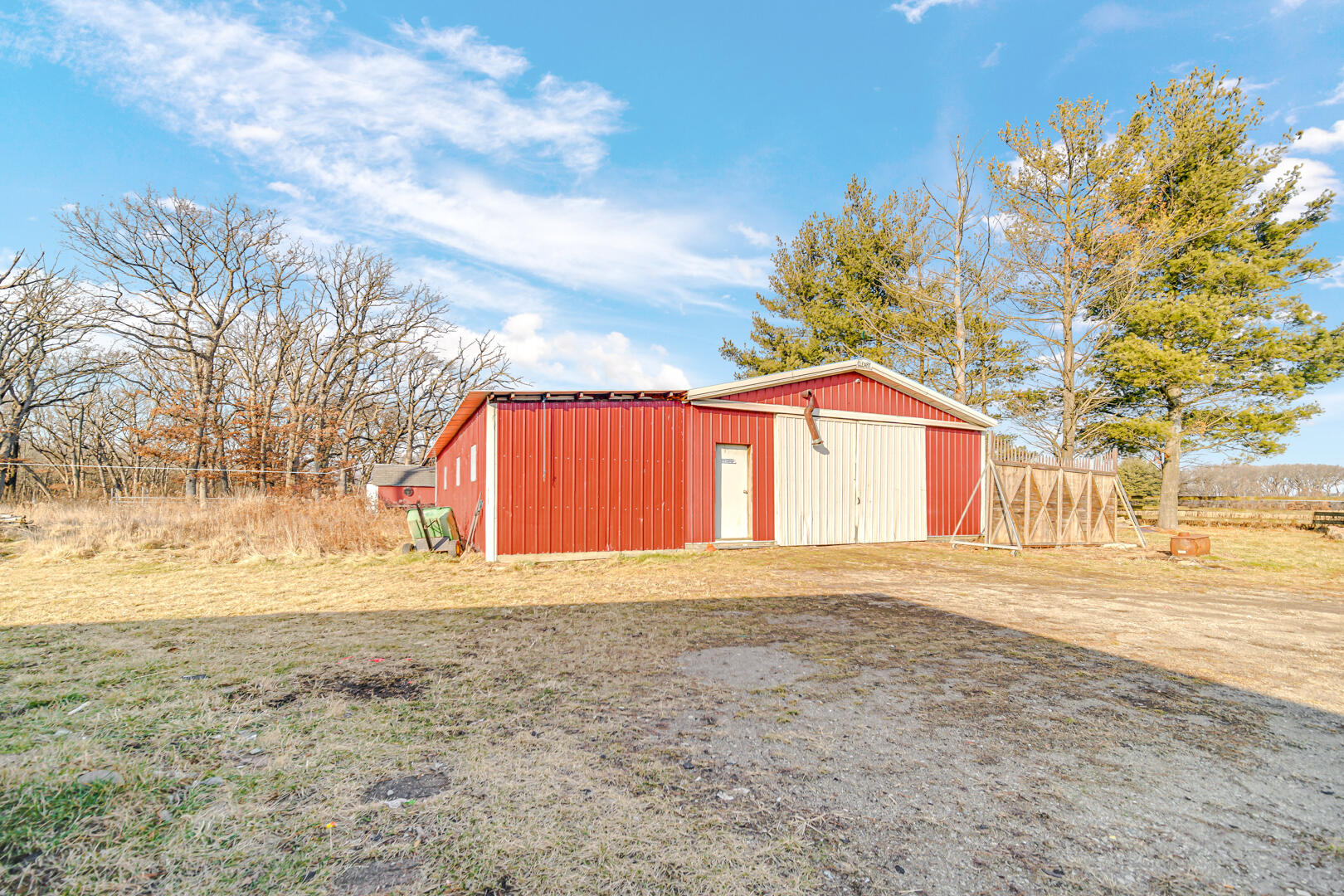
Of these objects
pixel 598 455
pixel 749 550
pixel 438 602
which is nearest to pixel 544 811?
pixel 438 602

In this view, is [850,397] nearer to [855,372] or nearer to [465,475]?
[855,372]

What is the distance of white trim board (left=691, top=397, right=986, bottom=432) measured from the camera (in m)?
11.5

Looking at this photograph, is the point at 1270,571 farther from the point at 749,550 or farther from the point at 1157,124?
the point at 1157,124

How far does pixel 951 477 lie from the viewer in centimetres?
1407

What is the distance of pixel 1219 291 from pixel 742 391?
17.3 m

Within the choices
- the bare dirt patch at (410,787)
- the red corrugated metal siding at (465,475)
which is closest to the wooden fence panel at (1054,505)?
the red corrugated metal siding at (465,475)

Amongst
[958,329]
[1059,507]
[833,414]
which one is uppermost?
[958,329]

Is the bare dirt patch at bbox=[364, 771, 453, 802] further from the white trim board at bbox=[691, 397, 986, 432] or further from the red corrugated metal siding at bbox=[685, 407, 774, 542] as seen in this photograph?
the white trim board at bbox=[691, 397, 986, 432]

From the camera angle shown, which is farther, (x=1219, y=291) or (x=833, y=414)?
(x=1219, y=291)

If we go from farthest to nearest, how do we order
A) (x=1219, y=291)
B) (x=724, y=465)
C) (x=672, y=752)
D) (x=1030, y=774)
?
(x=1219, y=291), (x=724, y=465), (x=672, y=752), (x=1030, y=774)

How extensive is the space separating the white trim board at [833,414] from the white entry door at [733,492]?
2.69 feet

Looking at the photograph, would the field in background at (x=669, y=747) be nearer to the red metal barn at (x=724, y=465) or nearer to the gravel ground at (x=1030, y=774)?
the gravel ground at (x=1030, y=774)

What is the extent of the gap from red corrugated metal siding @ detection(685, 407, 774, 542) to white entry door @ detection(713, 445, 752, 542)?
10cm

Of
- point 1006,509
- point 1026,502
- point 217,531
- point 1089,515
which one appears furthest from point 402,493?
point 1089,515
